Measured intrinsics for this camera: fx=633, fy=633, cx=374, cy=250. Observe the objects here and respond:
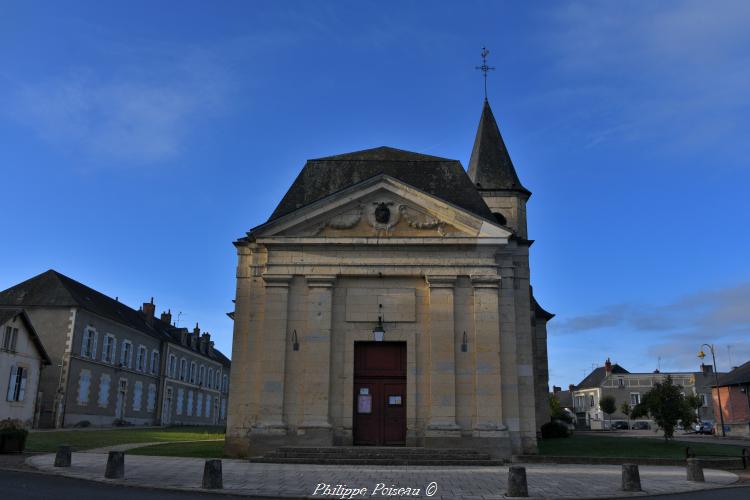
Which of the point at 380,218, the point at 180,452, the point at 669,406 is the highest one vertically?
the point at 380,218

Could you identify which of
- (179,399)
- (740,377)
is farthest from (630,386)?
(179,399)

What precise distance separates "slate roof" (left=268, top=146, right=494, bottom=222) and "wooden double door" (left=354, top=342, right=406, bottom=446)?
5037 mm

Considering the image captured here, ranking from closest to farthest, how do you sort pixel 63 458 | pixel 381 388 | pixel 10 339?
1. pixel 63 458
2. pixel 381 388
3. pixel 10 339

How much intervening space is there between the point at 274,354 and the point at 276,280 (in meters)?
2.07

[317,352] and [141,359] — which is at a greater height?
[141,359]

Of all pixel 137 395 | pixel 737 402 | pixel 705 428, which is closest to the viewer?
pixel 137 395

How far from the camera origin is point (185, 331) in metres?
54.2

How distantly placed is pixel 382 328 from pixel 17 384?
21124 mm

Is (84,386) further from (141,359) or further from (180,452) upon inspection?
(180,452)

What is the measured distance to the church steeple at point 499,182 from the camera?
26719 millimetres

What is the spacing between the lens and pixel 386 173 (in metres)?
19.8

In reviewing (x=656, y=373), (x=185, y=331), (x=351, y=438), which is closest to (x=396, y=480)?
(x=351, y=438)

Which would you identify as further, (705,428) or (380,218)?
(705,428)

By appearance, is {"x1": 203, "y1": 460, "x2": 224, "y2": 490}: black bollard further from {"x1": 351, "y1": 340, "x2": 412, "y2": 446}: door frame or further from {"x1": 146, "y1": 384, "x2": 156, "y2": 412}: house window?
{"x1": 146, "y1": 384, "x2": 156, "y2": 412}: house window
